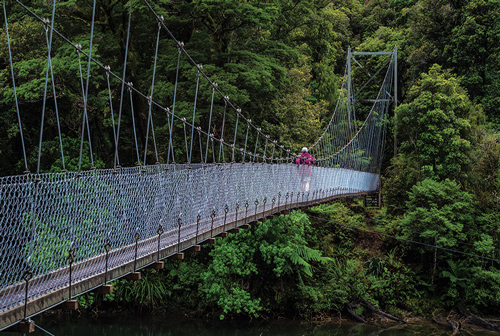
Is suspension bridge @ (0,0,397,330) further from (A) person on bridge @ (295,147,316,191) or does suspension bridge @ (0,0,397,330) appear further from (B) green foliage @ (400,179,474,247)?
(B) green foliage @ (400,179,474,247)

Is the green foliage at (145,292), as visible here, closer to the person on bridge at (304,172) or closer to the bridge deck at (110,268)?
the person on bridge at (304,172)

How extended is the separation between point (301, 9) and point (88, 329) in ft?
28.9

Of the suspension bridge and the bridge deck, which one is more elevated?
the suspension bridge

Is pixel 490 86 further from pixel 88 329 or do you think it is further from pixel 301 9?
pixel 88 329

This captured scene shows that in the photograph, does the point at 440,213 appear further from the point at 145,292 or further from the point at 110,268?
the point at 110,268

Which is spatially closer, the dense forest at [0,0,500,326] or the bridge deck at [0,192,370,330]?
the bridge deck at [0,192,370,330]

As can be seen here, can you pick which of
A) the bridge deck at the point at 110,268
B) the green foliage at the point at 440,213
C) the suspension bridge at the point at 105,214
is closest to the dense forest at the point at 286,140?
the green foliage at the point at 440,213

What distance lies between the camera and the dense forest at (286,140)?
12.5m

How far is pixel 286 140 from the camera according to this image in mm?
15273

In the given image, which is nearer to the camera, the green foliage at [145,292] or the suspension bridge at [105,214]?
the suspension bridge at [105,214]

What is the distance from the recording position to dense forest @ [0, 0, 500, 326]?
12453 mm

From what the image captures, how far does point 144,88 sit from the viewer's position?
525 inches

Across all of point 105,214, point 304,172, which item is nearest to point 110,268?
point 105,214

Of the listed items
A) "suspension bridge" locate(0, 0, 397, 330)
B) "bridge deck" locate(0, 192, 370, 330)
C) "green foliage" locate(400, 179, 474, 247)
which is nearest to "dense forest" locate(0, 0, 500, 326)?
"green foliage" locate(400, 179, 474, 247)
